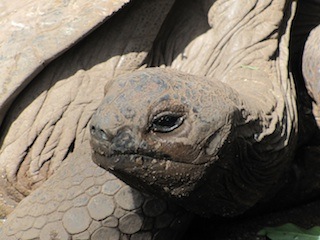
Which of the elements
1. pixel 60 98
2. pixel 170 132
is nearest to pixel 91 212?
pixel 60 98

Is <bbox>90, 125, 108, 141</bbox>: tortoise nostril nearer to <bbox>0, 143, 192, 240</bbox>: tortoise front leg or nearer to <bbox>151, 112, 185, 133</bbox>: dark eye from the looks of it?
<bbox>151, 112, 185, 133</bbox>: dark eye

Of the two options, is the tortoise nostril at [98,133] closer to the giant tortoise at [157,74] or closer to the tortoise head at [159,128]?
the tortoise head at [159,128]

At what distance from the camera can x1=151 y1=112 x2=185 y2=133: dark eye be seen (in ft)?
5.45

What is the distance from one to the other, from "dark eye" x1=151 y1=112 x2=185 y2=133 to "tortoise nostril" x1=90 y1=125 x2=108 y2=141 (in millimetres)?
107

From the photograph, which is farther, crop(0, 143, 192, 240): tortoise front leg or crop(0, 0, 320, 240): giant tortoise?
crop(0, 143, 192, 240): tortoise front leg

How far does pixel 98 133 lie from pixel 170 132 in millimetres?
161

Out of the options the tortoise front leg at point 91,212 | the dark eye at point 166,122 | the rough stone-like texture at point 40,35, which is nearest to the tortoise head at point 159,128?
the dark eye at point 166,122

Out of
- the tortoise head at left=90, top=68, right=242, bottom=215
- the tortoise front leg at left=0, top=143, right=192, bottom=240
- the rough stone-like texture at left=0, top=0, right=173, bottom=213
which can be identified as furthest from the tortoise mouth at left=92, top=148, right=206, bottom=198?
the rough stone-like texture at left=0, top=0, right=173, bottom=213

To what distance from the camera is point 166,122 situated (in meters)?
1.67

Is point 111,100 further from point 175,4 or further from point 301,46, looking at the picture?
point 301,46

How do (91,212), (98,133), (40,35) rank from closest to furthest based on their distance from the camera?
1. (98,133)
2. (91,212)
3. (40,35)

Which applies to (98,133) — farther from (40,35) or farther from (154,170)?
(40,35)

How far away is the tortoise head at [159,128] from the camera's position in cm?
165

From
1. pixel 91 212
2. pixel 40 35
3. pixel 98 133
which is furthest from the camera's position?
pixel 40 35
